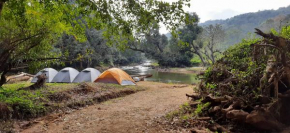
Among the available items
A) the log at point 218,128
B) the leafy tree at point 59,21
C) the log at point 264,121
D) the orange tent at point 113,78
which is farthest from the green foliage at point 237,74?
the orange tent at point 113,78

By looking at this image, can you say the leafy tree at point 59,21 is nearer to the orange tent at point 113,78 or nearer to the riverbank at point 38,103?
the riverbank at point 38,103

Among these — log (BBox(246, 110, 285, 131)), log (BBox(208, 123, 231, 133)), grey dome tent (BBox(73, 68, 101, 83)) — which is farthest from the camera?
grey dome tent (BBox(73, 68, 101, 83))

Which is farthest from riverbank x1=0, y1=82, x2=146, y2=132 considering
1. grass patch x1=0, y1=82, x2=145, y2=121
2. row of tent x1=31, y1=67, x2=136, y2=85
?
row of tent x1=31, y1=67, x2=136, y2=85

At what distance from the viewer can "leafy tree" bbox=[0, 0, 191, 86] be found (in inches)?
182

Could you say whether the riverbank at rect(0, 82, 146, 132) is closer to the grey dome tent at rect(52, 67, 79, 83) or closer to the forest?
the forest

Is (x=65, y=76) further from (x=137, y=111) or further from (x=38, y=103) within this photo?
(x=137, y=111)

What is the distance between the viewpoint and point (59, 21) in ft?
25.5

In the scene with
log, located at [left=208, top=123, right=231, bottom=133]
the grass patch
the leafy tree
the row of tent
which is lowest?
log, located at [left=208, top=123, right=231, bottom=133]

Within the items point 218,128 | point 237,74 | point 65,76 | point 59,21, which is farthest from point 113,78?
point 218,128

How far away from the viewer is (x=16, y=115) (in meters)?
5.77

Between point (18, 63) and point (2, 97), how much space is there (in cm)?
206

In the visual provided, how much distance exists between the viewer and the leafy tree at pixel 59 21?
461cm

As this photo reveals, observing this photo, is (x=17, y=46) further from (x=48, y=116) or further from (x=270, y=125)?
(x=270, y=125)

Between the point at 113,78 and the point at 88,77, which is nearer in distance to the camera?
the point at 113,78
